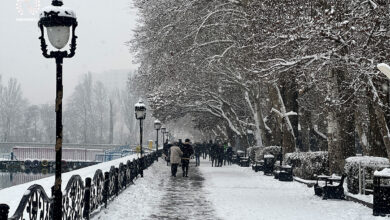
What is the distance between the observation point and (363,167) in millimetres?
15219

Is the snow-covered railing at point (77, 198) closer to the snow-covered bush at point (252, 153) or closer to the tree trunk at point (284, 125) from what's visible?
the tree trunk at point (284, 125)

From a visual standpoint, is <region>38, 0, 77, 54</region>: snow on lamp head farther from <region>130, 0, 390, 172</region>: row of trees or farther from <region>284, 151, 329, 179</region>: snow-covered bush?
<region>284, 151, 329, 179</region>: snow-covered bush

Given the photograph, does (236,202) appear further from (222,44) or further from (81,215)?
(222,44)

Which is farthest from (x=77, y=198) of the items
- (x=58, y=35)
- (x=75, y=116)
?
(x=75, y=116)

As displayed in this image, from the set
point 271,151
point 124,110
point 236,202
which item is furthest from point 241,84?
point 124,110

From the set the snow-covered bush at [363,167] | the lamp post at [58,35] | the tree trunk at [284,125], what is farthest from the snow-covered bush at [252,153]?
the lamp post at [58,35]

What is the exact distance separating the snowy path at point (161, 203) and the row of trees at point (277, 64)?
4.61 meters

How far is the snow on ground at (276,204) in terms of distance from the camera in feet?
40.9

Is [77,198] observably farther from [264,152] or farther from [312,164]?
[264,152]

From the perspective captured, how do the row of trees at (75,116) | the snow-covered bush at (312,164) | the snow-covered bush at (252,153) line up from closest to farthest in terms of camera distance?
the snow-covered bush at (312,164) < the snow-covered bush at (252,153) < the row of trees at (75,116)

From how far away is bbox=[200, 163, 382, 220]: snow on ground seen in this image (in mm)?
12469

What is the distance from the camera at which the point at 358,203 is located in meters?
14.5

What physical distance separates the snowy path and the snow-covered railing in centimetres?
31

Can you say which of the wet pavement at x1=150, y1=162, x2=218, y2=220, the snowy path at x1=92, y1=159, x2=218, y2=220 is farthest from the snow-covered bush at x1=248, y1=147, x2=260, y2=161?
the snowy path at x1=92, y1=159, x2=218, y2=220
